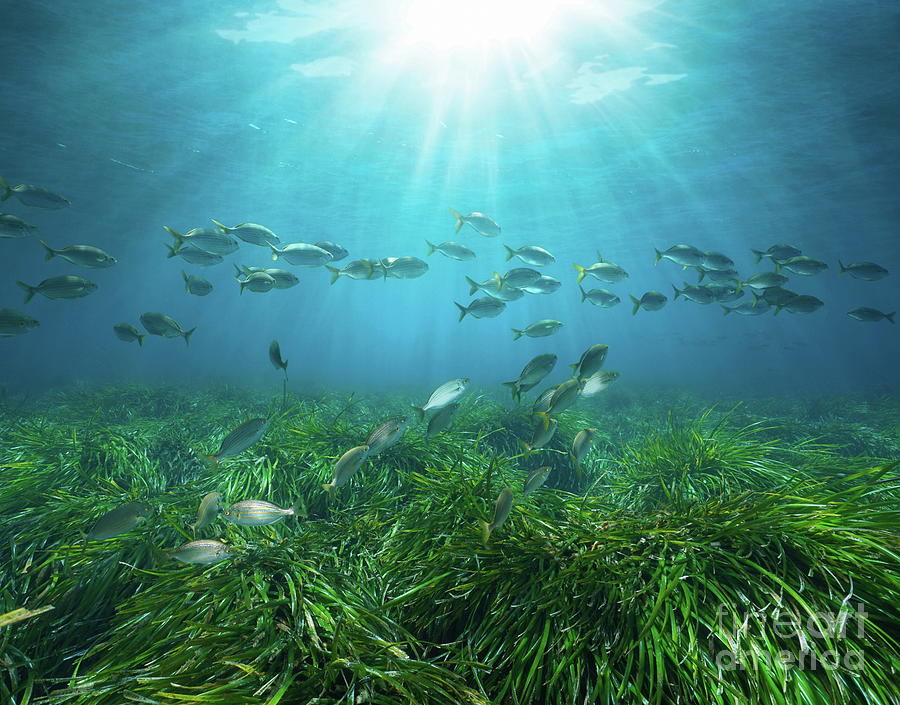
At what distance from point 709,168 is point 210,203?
33114 mm

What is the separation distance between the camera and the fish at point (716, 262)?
8031 mm

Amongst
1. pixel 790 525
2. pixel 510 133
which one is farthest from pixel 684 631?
pixel 510 133

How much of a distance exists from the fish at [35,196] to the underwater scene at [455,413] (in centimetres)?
10

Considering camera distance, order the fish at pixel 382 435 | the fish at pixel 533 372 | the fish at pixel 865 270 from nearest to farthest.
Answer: the fish at pixel 382 435 < the fish at pixel 533 372 < the fish at pixel 865 270

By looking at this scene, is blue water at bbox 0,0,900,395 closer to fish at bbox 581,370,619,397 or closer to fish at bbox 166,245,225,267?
fish at bbox 166,245,225,267

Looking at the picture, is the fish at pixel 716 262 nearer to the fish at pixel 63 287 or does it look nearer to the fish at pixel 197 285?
the fish at pixel 197 285

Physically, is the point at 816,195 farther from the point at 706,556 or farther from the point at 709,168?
the point at 706,556

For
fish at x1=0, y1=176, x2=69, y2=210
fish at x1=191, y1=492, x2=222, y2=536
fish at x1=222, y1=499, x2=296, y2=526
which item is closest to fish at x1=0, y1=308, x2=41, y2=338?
fish at x1=0, y1=176, x2=69, y2=210

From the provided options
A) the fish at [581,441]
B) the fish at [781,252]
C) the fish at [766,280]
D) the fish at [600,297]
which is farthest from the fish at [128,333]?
the fish at [781,252]

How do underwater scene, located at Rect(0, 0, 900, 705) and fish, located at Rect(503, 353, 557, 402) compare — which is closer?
underwater scene, located at Rect(0, 0, 900, 705)

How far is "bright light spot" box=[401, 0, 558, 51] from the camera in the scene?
11.6 m

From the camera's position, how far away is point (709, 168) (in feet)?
70.2

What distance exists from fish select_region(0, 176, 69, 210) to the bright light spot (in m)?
10.7

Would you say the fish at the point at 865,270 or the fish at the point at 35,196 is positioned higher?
the fish at the point at 35,196
